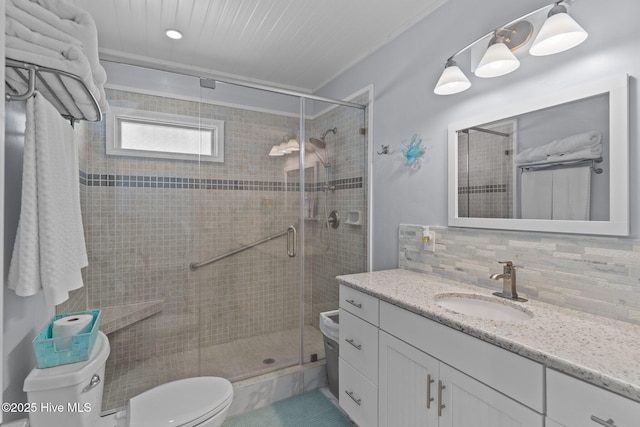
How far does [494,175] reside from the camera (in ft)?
5.36

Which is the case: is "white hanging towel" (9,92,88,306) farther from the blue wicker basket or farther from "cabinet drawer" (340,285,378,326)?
"cabinet drawer" (340,285,378,326)

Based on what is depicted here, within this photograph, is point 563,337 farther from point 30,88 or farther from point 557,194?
point 30,88

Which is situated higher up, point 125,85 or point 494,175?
point 125,85

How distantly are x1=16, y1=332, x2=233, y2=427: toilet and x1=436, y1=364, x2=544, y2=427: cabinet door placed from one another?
3.58 feet

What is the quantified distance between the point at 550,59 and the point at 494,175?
0.55 metres

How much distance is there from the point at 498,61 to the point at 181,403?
224 centimetres

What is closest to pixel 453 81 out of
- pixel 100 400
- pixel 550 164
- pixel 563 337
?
pixel 550 164

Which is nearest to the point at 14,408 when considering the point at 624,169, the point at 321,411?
the point at 321,411

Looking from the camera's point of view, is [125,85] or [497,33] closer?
[497,33]

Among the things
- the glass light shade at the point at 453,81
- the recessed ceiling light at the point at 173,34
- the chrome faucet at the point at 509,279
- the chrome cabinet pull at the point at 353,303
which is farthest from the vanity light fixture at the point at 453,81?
the recessed ceiling light at the point at 173,34

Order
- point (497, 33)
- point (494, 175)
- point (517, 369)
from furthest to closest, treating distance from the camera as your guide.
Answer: point (494, 175) → point (497, 33) → point (517, 369)

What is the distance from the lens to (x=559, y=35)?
120 centimetres

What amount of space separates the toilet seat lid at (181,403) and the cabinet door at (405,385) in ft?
2.65

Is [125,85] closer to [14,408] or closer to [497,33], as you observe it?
[14,408]
